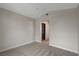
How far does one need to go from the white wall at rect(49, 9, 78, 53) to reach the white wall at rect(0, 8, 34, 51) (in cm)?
214

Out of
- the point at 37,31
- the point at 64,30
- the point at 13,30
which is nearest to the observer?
the point at 64,30

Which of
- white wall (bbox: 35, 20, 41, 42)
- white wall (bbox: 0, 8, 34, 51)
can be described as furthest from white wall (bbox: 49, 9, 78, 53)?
white wall (bbox: 0, 8, 34, 51)

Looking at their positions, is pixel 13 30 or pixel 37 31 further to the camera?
pixel 37 31

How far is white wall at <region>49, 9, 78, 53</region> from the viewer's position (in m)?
4.04

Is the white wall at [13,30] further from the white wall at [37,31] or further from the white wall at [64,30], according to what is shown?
the white wall at [64,30]

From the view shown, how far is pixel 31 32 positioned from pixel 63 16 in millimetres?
3323

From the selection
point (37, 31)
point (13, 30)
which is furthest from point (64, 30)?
point (13, 30)

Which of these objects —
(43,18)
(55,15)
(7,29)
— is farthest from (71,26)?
(7,29)

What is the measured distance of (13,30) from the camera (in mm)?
4703

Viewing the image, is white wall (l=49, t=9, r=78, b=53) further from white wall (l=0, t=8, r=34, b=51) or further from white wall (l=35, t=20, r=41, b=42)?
white wall (l=0, t=8, r=34, b=51)

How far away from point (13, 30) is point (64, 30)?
11.2ft

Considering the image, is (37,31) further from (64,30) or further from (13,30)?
(64,30)

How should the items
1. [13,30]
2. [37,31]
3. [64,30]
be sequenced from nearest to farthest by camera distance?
[64,30] < [13,30] < [37,31]

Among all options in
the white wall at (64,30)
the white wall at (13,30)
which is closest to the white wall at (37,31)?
the white wall at (13,30)
